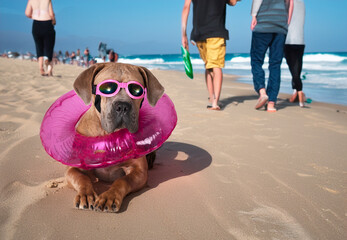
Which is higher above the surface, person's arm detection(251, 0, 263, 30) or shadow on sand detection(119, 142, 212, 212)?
person's arm detection(251, 0, 263, 30)

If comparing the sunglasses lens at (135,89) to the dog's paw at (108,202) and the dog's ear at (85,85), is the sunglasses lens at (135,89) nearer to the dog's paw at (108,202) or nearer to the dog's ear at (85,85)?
the dog's ear at (85,85)

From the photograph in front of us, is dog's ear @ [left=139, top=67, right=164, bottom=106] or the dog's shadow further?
the dog's shadow

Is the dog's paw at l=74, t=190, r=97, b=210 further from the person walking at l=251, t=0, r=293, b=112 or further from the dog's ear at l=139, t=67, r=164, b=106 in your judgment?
the person walking at l=251, t=0, r=293, b=112

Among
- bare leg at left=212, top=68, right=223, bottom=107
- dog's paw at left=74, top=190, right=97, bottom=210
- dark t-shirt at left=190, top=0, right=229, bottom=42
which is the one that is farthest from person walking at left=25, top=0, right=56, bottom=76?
dog's paw at left=74, top=190, right=97, bottom=210

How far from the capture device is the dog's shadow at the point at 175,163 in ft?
8.07

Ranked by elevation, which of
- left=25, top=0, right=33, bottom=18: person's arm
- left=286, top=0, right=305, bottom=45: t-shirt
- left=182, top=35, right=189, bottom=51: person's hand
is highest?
left=25, top=0, right=33, bottom=18: person's arm

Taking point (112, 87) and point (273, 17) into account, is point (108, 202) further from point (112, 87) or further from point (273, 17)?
point (273, 17)

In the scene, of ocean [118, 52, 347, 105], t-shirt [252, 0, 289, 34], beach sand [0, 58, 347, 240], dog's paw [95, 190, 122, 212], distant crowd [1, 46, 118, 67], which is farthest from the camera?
distant crowd [1, 46, 118, 67]

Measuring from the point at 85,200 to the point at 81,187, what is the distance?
0.47 feet

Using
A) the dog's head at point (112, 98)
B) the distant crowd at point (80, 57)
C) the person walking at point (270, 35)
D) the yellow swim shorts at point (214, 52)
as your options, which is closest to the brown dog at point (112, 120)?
the dog's head at point (112, 98)

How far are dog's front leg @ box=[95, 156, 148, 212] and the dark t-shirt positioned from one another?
146 inches

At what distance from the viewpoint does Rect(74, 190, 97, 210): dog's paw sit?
1.87m

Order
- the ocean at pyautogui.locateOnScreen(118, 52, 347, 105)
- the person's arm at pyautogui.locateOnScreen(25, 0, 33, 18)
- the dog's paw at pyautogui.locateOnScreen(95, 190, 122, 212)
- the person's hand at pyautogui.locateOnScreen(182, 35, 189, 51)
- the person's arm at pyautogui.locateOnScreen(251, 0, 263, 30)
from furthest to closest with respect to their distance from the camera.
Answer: the ocean at pyautogui.locateOnScreen(118, 52, 347, 105) < the person's arm at pyautogui.locateOnScreen(25, 0, 33, 18) < the person's hand at pyautogui.locateOnScreen(182, 35, 189, 51) < the person's arm at pyautogui.locateOnScreen(251, 0, 263, 30) < the dog's paw at pyautogui.locateOnScreen(95, 190, 122, 212)

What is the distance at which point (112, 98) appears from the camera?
7.04 feet
